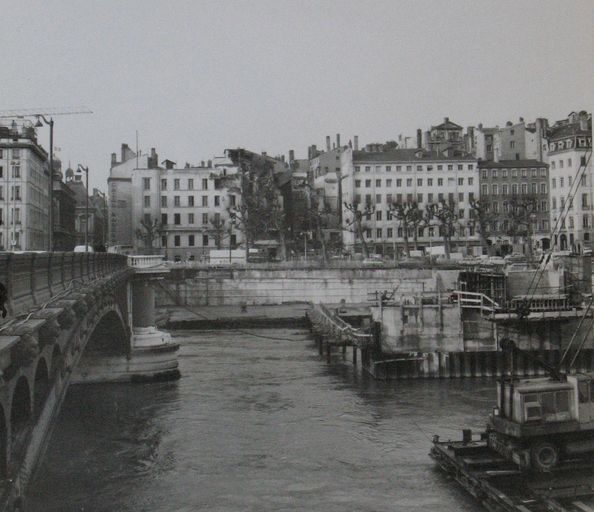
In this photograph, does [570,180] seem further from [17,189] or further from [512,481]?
[512,481]

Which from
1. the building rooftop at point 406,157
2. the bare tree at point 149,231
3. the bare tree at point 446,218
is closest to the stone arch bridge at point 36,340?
the bare tree at point 446,218

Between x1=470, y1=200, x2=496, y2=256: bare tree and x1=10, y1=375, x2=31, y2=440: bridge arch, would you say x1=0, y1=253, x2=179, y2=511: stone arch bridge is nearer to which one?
x1=10, y1=375, x2=31, y2=440: bridge arch

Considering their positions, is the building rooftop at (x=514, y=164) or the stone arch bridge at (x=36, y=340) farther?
the building rooftop at (x=514, y=164)

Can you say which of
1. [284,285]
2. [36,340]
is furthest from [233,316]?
[36,340]

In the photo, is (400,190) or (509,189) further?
(509,189)

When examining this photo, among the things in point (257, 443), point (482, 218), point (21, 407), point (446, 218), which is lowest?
point (257, 443)

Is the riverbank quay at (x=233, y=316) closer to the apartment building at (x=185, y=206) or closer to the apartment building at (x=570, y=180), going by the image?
the apartment building at (x=185, y=206)

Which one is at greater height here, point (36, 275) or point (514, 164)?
Answer: point (514, 164)
